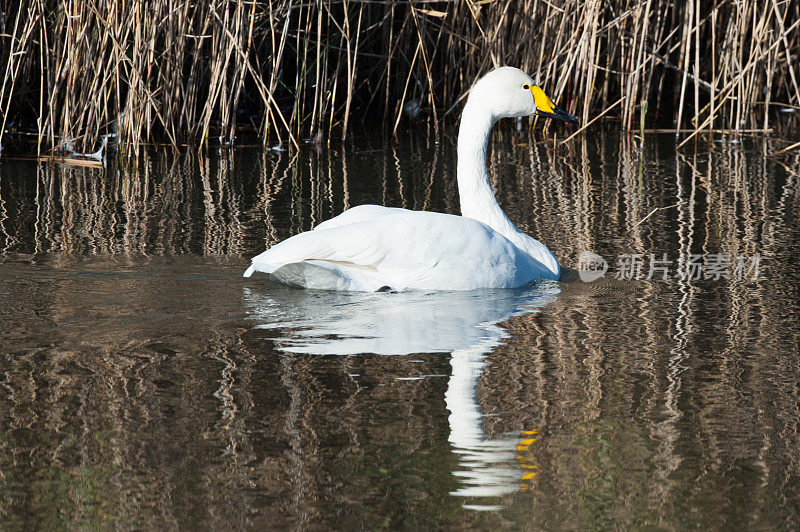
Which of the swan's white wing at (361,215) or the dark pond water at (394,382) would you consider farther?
the swan's white wing at (361,215)

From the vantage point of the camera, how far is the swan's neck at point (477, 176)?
6164 millimetres

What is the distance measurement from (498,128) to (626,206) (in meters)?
4.44

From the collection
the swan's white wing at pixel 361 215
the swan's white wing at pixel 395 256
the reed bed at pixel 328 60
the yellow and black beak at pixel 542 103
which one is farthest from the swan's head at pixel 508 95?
the reed bed at pixel 328 60

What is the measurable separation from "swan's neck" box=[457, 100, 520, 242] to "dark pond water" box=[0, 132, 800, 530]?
511 mm

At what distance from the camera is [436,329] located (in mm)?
4781

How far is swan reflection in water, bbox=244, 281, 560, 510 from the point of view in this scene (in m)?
3.37

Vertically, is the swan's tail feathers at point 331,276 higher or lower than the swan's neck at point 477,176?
lower

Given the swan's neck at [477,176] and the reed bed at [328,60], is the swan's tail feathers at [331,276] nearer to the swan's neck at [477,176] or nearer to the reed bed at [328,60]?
the swan's neck at [477,176]

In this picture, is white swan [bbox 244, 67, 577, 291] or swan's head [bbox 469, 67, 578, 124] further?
swan's head [bbox 469, 67, 578, 124]

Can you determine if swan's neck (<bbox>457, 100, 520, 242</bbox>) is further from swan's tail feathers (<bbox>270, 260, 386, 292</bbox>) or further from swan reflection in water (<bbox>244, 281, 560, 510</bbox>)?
swan's tail feathers (<bbox>270, 260, 386, 292</bbox>)

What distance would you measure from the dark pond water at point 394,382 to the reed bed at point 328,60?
2336 millimetres

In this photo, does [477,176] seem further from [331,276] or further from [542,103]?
[331,276]

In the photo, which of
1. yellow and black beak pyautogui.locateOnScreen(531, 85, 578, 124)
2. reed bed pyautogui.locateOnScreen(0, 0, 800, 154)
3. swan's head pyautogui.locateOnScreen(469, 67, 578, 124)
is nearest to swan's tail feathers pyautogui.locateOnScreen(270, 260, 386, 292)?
swan's head pyautogui.locateOnScreen(469, 67, 578, 124)

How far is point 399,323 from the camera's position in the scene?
4.87m
